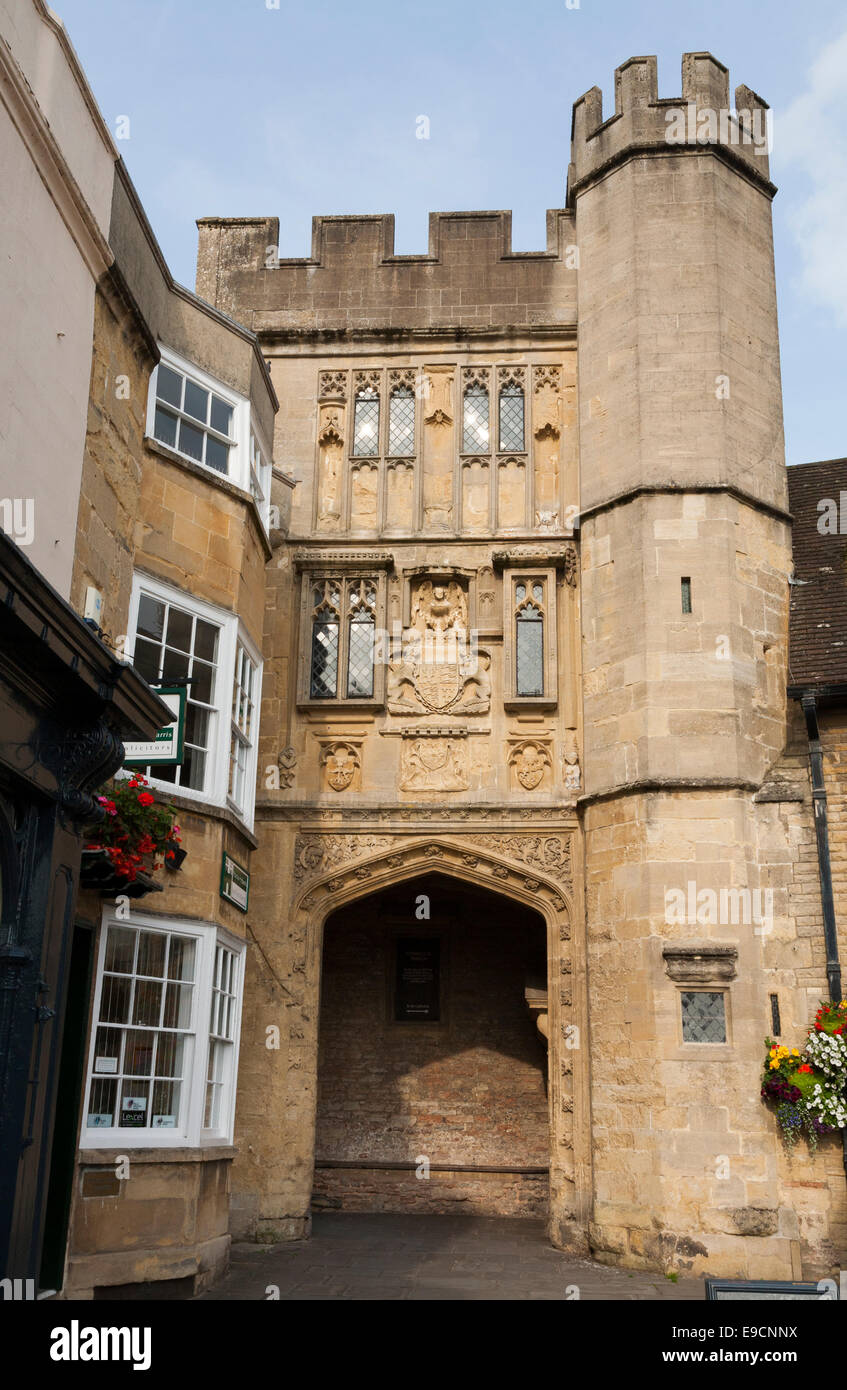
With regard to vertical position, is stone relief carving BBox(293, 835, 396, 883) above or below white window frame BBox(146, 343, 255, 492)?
below

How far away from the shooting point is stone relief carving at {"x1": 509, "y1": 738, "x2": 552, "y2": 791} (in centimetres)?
1262

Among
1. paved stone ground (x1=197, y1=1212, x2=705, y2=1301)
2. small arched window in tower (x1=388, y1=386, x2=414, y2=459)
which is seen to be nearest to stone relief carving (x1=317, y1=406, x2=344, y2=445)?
small arched window in tower (x1=388, y1=386, x2=414, y2=459)

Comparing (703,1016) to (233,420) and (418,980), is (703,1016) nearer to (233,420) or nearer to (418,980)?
(418,980)

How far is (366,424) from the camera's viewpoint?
14.1m

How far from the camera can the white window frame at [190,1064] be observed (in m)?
8.41

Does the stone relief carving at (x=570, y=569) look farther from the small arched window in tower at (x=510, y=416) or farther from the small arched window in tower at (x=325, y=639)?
the small arched window in tower at (x=325, y=639)

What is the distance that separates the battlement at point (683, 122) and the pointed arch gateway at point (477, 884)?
295 inches

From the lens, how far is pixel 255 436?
11.4 meters

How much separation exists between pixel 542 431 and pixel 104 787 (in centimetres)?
769

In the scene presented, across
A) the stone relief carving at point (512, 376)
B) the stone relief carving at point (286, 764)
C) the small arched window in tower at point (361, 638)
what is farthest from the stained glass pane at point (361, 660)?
the stone relief carving at point (512, 376)

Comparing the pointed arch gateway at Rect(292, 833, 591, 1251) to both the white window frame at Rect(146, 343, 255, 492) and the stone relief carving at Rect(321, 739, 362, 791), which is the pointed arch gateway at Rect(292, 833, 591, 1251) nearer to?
the stone relief carving at Rect(321, 739, 362, 791)

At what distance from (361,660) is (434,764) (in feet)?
4.63

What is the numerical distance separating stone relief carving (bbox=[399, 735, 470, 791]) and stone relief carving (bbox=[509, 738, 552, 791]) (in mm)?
499

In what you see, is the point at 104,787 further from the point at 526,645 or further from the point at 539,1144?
the point at 539,1144
